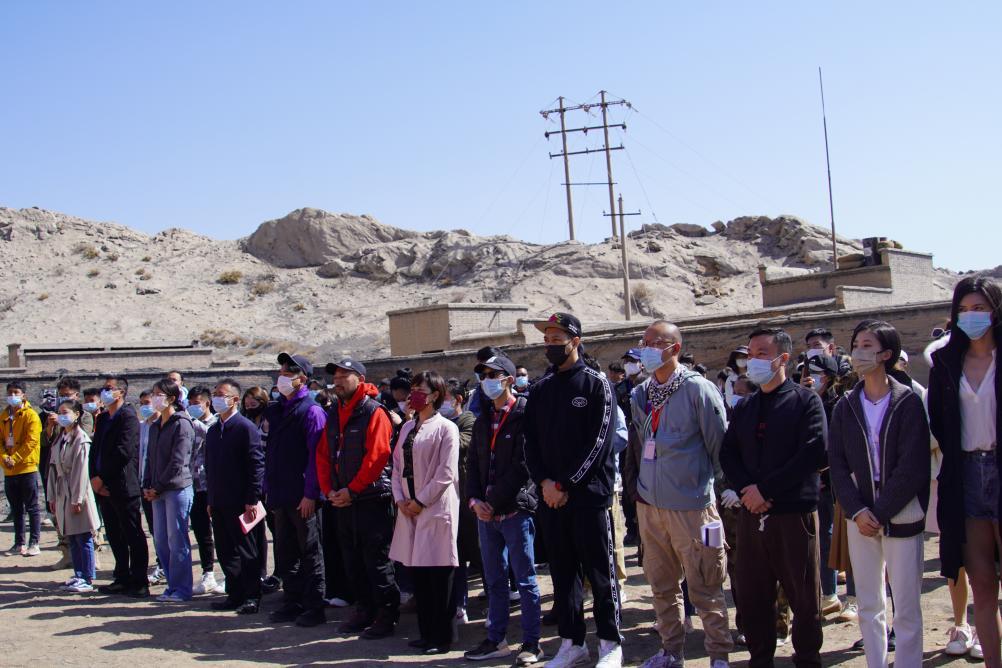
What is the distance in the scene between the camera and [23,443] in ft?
41.4

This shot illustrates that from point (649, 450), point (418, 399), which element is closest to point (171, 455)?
point (418, 399)

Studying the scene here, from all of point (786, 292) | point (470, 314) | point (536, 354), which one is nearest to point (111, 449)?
point (536, 354)

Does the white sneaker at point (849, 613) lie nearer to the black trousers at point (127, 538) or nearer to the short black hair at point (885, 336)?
the short black hair at point (885, 336)

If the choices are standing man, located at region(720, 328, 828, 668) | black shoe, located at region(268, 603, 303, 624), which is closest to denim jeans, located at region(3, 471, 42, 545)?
black shoe, located at region(268, 603, 303, 624)

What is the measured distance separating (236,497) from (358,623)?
69.1 inches

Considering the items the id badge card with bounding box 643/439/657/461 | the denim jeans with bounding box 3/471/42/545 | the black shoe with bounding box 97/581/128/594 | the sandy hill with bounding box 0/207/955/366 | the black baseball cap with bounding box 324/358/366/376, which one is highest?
→ the sandy hill with bounding box 0/207/955/366

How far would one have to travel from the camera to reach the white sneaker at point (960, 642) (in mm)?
6039

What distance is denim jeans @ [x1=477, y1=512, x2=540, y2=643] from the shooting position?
682 centimetres

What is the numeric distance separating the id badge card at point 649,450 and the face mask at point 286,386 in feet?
12.4

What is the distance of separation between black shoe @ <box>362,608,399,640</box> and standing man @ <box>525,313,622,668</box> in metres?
1.82

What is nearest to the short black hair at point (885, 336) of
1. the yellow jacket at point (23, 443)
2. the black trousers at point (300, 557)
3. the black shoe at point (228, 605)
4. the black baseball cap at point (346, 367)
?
the black baseball cap at point (346, 367)

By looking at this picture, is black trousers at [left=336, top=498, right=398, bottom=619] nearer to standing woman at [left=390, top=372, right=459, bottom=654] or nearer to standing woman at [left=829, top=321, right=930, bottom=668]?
standing woman at [left=390, top=372, right=459, bottom=654]

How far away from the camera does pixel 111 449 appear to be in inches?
393

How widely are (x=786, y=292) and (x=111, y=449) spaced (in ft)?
69.6
